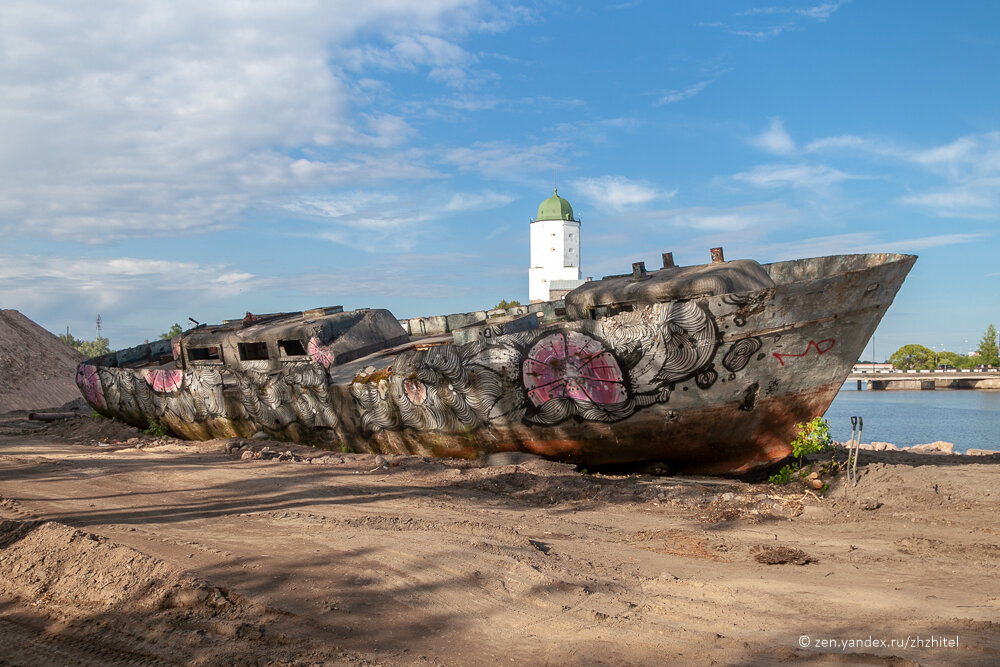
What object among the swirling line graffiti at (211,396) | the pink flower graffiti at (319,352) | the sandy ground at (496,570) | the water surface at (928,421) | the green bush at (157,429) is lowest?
the water surface at (928,421)

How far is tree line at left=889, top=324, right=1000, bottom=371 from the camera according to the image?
85.6m

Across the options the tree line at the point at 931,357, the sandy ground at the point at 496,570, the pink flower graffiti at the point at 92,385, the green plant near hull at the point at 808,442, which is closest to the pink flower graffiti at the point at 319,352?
the sandy ground at the point at 496,570

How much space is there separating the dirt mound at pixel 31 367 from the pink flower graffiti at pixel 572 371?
25.3 metres

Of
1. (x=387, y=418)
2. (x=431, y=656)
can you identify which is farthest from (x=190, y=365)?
(x=431, y=656)

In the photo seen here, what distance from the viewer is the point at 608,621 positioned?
4.40m

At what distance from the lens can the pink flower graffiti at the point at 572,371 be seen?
378 inches

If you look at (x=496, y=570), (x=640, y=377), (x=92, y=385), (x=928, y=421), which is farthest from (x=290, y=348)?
(x=928, y=421)

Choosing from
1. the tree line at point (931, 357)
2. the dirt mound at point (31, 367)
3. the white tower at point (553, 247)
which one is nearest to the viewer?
Result: the dirt mound at point (31, 367)

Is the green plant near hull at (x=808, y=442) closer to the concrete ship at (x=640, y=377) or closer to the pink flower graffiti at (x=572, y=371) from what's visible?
the concrete ship at (x=640, y=377)

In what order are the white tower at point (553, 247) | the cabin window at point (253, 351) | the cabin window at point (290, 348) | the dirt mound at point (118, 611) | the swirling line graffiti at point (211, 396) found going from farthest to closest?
the white tower at point (553, 247) < the cabin window at point (253, 351) < the cabin window at point (290, 348) < the swirling line graffiti at point (211, 396) < the dirt mound at point (118, 611)

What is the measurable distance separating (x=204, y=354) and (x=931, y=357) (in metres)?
91.6

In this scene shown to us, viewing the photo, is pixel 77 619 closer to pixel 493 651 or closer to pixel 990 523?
pixel 493 651

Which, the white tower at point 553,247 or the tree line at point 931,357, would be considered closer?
the tree line at point 931,357

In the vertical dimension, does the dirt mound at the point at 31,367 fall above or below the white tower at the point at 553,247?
below
